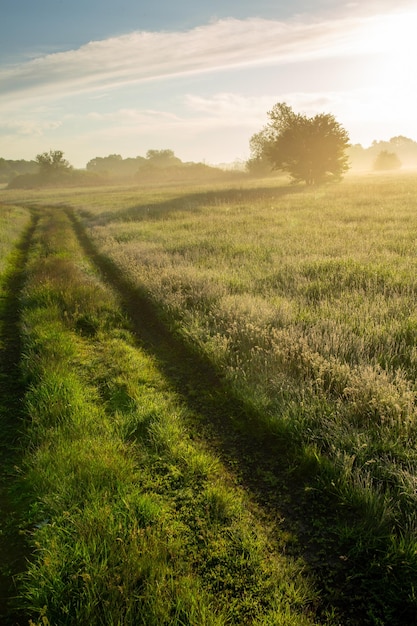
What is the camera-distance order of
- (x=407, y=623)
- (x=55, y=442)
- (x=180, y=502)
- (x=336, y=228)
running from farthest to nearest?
(x=336, y=228) < (x=55, y=442) < (x=180, y=502) < (x=407, y=623)

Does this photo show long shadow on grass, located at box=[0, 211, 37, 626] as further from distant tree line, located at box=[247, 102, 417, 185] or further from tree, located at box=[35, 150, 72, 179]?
tree, located at box=[35, 150, 72, 179]

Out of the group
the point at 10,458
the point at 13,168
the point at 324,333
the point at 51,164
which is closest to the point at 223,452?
the point at 10,458

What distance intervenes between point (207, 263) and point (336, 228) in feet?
25.5

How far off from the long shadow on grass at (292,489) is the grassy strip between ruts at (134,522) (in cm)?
21

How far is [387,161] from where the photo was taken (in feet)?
401

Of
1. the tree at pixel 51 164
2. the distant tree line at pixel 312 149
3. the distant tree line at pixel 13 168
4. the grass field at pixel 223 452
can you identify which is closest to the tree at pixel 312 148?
the distant tree line at pixel 312 149

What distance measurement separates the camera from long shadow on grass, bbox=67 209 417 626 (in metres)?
3.01

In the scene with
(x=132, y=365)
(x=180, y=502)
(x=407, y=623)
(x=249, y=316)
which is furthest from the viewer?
(x=249, y=316)

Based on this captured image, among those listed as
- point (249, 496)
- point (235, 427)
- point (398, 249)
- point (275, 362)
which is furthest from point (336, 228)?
point (249, 496)

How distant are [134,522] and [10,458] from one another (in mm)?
2204

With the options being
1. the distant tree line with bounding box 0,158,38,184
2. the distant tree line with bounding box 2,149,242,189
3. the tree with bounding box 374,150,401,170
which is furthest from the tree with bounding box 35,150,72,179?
the tree with bounding box 374,150,401,170

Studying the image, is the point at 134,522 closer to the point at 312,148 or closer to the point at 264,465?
the point at 264,465

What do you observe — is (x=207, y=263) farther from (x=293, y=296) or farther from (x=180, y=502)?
(x=180, y=502)

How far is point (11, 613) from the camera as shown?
2.99 metres
